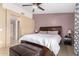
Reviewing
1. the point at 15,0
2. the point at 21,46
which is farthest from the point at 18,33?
the point at 15,0

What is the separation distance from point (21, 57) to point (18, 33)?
1.02 feet

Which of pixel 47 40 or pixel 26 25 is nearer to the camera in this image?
pixel 47 40

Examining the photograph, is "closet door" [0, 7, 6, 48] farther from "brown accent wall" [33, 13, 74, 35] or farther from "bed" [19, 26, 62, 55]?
"brown accent wall" [33, 13, 74, 35]

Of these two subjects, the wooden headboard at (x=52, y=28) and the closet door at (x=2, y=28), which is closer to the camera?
the closet door at (x=2, y=28)

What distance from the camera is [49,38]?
4.46 ft

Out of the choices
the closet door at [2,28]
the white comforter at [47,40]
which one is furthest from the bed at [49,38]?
the closet door at [2,28]

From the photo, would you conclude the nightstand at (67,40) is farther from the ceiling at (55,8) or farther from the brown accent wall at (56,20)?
the ceiling at (55,8)

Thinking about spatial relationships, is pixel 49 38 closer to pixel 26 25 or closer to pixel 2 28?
pixel 26 25

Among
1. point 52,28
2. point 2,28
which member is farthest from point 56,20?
point 2,28

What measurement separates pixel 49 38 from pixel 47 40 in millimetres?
36

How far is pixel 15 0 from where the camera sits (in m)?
1.25

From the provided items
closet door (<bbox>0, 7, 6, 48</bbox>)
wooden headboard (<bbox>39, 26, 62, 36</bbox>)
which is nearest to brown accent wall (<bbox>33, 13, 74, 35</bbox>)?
wooden headboard (<bbox>39, 26, 62, 36</bbox>)

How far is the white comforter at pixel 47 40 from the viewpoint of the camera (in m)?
1.35

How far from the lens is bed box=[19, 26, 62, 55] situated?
1354 mm
